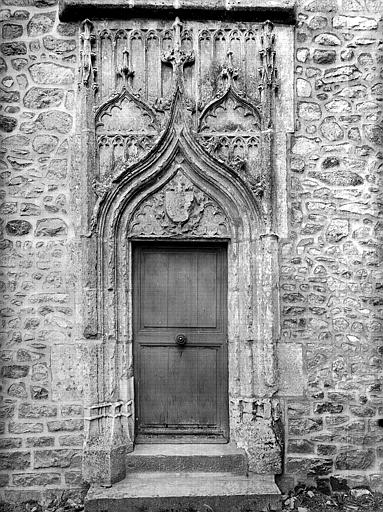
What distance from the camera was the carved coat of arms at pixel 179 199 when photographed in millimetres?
4957

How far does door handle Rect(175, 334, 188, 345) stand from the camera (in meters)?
5.03

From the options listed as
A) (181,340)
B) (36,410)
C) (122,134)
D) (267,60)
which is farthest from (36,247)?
(267,60)

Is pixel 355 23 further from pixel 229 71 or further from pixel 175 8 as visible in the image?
pixel 175 8

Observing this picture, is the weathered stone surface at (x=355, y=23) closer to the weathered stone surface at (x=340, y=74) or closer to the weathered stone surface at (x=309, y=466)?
the weathered stone surface at (x=340, y=74)

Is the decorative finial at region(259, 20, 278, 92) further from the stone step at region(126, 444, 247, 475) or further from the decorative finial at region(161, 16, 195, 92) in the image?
the stone step at region(126, 444, 247, 475)

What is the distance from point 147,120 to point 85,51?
771mm

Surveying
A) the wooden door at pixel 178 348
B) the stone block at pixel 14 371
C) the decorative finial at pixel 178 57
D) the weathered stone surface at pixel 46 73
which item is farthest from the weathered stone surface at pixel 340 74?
the stone block at pixel 14 371

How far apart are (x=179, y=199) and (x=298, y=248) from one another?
1.12 m

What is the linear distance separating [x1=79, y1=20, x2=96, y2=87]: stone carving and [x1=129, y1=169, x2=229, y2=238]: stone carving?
110cm

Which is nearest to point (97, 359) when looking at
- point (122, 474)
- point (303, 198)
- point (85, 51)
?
point (122, 474)

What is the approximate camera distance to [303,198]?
4.99 meters

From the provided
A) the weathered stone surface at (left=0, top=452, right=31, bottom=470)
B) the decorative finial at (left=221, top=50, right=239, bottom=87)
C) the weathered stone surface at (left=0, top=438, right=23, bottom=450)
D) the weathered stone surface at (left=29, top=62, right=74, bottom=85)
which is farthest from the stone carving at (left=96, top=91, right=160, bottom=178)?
the weathered stone surface at (left=0, top=452, right=31, bottom=470)

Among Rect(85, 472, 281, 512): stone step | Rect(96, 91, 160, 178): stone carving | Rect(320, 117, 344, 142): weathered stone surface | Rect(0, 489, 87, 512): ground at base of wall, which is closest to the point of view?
Rect(85, 472, 281, 512): stone step

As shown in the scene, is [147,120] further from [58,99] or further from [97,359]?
[97,359]
